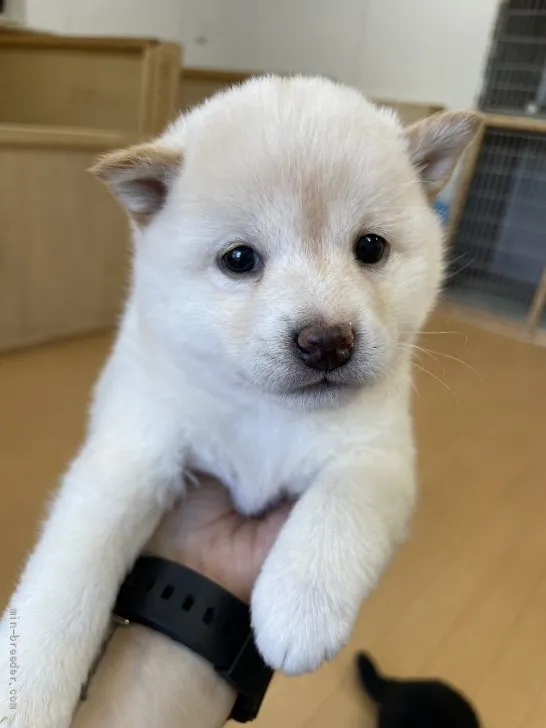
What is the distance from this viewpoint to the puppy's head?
0.93 meters

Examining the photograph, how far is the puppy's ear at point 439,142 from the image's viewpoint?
1.10m

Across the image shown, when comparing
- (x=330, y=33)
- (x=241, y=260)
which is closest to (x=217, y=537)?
(x=241, y=260)

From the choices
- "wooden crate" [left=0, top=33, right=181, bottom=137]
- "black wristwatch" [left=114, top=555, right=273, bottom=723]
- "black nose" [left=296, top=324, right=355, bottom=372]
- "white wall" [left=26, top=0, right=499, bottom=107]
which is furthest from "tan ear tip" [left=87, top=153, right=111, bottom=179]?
"white wall" [left=26, top=0, right=499, bottom=107]

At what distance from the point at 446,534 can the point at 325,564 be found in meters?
1.47

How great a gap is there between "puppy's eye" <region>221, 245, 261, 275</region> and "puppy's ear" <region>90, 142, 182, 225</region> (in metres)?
0.19

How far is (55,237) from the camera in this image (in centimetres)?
301

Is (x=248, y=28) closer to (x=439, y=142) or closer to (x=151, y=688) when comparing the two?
(x=439, y=142)

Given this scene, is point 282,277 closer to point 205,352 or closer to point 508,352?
point 205,352

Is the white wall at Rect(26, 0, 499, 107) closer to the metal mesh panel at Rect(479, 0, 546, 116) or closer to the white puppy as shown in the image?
the metal mesh panel at Rect(479, 0, 546, 116)

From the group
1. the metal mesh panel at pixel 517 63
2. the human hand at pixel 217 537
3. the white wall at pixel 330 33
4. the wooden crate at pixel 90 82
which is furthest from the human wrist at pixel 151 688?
the white wall at pixel 330 33

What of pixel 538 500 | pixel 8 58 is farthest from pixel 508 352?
pixel 8 58

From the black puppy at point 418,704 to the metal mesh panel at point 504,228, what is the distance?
308 cm

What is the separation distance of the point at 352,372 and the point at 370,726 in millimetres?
1157

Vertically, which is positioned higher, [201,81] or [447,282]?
[201,81]
